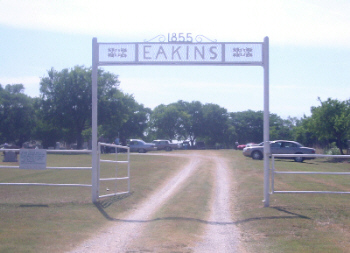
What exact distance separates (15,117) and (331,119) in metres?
44.7

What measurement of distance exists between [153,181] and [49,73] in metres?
39.5

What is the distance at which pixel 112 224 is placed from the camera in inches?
353

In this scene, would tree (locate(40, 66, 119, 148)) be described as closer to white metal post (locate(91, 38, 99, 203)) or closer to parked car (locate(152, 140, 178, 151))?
parked car (locate(152, 140, 178, 151))

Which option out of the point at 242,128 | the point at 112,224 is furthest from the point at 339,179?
the point at 242,128

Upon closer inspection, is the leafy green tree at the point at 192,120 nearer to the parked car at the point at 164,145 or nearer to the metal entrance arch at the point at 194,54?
the parked car at the point at 164,145

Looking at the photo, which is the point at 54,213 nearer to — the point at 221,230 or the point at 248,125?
the point at 221,230

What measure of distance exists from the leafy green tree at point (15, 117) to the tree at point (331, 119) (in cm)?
4039

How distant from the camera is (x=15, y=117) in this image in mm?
58969

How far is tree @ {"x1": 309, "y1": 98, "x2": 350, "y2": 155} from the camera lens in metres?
35.8

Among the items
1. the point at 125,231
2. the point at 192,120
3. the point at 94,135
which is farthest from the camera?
the point at 192,120

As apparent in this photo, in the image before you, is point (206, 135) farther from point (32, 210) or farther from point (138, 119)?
point (32, 210)

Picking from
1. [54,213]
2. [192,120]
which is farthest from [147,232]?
[192,120]

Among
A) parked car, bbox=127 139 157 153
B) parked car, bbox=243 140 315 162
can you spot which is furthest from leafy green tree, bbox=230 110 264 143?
parked car, bbox=243 140 315 162

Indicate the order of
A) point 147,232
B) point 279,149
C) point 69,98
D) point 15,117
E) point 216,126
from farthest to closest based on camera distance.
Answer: point 216,126 → point 15,117 → point 69,98 → point 279,149 → point 147,232
